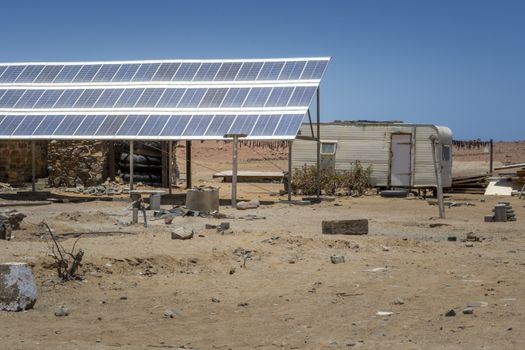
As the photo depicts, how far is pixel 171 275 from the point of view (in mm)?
10719

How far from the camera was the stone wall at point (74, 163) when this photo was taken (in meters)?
29.7

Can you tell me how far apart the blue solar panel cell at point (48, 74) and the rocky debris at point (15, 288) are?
797 inches

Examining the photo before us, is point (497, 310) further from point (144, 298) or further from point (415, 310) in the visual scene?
point (144, 298)

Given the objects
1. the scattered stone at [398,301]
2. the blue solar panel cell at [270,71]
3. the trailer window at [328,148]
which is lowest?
the scattered stone at [398,301]

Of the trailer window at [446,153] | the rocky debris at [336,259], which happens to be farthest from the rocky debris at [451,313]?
the trailer window at [446,153]

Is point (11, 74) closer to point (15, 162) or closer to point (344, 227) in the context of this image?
point (15, 162)

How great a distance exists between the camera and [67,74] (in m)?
28.1

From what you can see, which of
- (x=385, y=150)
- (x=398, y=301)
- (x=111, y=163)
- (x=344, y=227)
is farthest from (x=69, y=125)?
(x=398, y=301)

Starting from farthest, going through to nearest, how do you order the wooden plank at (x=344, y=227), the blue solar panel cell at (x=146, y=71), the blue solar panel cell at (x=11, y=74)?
the blue solar panel cell at (x=11, y=74)
the blue solar panel cell at (x=146, y=71)
the wooden plank at (x=344, y=227)

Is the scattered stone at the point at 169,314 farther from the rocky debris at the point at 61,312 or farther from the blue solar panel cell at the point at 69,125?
the blue solar panel cell at the point at 69,125

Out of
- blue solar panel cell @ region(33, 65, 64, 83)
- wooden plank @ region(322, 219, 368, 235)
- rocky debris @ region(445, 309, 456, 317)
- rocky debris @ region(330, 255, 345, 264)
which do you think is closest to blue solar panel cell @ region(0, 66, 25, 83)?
blue solar panel cell @ region(33, 65, 64, 83)

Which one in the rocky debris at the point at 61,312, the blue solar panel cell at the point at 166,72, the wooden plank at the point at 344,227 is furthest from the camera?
the blue solar panel cell at the point at 166,72

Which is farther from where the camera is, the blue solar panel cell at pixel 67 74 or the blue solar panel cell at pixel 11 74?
the blue solar panel cell at pixel 11 74

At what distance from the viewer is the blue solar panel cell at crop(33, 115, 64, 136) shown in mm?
24922
